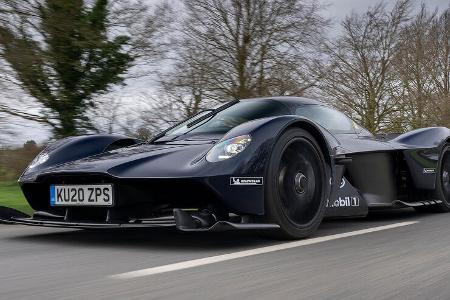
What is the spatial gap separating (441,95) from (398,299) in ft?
80.9

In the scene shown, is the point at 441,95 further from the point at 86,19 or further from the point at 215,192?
the point at 215,192

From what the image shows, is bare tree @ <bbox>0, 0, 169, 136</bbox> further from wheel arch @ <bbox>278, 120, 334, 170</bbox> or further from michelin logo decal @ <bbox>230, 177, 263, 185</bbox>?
michelin logo decal @ <bbox>230, 177, 263, 185</bbox>

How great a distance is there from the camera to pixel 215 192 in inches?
150

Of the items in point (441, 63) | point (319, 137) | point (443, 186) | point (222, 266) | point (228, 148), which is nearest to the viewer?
point (222, 266)

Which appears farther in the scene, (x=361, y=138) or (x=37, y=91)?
(x=37, y=91)

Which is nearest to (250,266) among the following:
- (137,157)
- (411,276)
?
(411,276)

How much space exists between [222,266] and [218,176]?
2.27 ft

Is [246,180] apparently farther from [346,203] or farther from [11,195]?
[11,195]

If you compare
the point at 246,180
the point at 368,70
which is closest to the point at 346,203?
the point at 246,180

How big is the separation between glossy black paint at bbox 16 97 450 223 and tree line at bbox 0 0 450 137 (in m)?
6.13

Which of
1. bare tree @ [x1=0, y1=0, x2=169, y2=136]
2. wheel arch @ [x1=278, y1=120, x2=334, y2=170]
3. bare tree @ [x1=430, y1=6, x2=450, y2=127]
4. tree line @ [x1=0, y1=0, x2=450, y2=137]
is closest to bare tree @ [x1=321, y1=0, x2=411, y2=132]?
tree line @ [x1=0, y1=0, x2=450, y2=137]

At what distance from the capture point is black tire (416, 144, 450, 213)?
21.4ft

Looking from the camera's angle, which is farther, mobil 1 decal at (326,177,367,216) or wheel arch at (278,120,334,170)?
mobil 1 decal at (326,177,367,216)

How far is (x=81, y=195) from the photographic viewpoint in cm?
409
